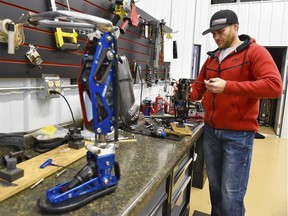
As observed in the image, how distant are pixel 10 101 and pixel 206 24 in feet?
13.8

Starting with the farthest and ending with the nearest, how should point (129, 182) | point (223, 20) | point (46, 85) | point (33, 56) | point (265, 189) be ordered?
point (265, 189) < point (223, 20) < point (46, 85) < point (33, 56) < point (129, 182)

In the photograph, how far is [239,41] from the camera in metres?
1.52

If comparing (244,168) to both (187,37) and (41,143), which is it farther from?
(187,37)

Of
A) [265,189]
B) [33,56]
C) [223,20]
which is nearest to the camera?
[33,56]

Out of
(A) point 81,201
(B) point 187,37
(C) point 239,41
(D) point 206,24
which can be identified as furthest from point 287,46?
(A) point 81,201

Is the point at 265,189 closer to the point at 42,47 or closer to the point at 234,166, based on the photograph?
the point at 234,166

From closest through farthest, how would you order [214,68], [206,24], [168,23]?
1. [214,68]
2. [168,23]
3. [206,24]

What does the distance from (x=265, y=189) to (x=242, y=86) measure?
1859 mm

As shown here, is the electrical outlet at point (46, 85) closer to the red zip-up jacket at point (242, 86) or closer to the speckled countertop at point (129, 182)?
the speckled countertop at point (129, 182)

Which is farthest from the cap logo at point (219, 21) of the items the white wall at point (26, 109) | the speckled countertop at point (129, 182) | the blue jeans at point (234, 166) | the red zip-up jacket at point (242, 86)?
the white wall at point (26, 109)

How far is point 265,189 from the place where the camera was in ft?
8.43

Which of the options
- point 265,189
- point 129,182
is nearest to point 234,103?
point 129,182

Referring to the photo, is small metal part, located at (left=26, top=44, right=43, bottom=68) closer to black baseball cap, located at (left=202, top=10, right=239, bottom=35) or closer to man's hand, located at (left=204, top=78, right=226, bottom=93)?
man's hand, located at (left=204, top=78, right=226, bottom=93)

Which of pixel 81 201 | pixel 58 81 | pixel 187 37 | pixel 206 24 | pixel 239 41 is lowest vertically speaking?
pixel 81 201
